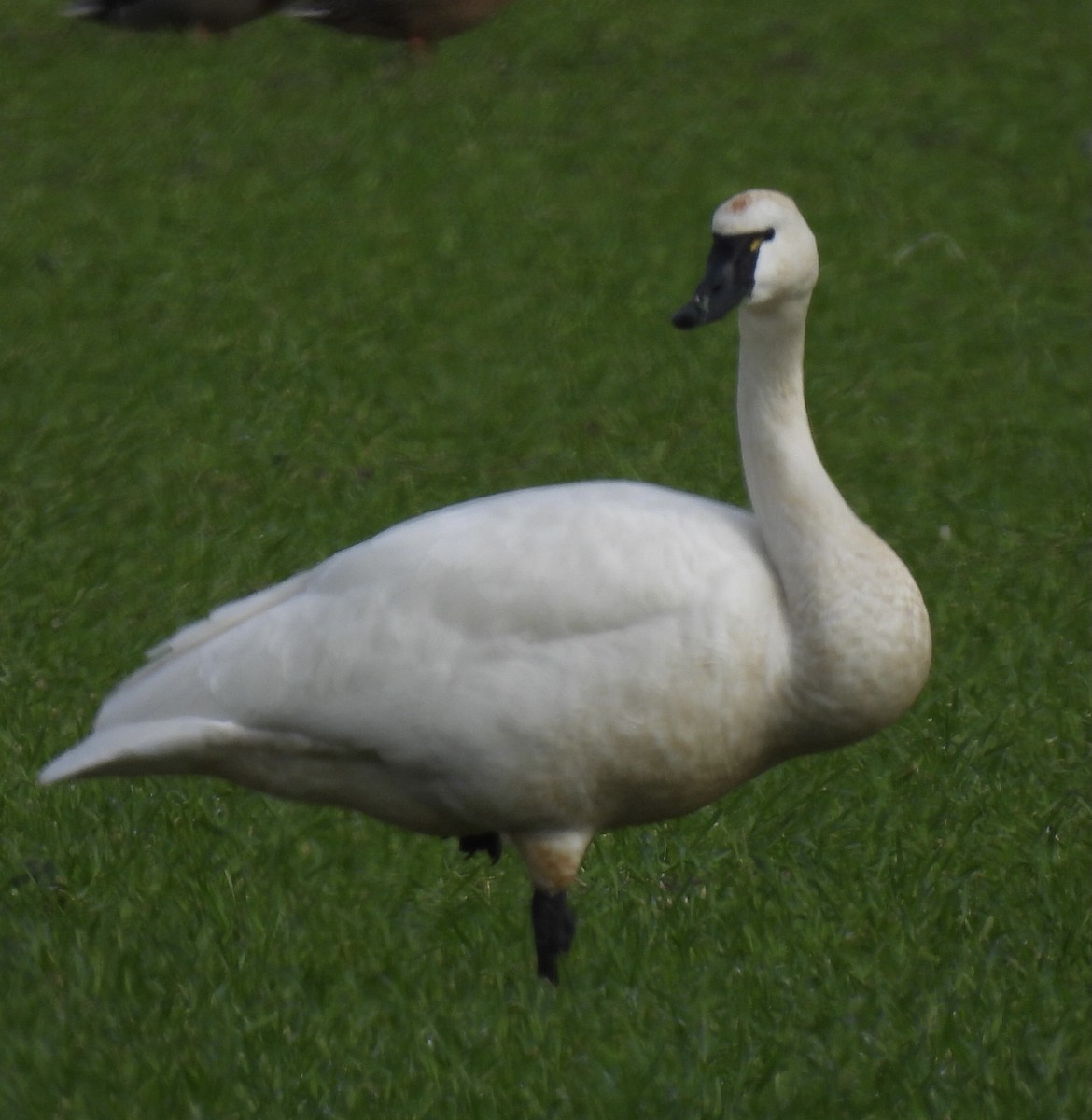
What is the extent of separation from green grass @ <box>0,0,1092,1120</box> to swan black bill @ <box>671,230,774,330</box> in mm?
1228

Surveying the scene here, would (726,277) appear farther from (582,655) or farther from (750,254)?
(582,655)

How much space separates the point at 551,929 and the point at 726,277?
4.07ft

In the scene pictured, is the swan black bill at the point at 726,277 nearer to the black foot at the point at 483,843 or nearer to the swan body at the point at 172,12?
the black foot at the point at 483,843

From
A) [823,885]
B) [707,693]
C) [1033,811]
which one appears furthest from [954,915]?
[707,693]

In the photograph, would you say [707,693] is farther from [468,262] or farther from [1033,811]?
[468,262]

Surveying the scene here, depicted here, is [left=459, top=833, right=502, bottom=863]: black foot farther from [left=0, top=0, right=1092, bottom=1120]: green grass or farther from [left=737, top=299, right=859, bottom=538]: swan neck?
[left=737, top=299, right=859, bottom=538]: swan neck

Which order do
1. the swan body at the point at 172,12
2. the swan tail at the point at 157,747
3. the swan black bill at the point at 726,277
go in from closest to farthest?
1. the swan black bill at the point at 726,277
2. the swan tail at the point at 157,747
3. the swan body at the point at 172,12

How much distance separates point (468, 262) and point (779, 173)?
72.8 inches

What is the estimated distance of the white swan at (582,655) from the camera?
3.76 meters

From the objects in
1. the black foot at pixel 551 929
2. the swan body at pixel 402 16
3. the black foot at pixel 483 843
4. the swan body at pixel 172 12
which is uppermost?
the black foot at pixel 551 929

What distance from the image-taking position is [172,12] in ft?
40.5

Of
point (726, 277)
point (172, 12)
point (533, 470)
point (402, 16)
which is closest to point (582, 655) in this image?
point (726, 277)

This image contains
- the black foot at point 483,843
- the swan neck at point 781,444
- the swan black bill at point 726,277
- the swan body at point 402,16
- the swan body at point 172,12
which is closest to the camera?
the swan black bill at point 726,277


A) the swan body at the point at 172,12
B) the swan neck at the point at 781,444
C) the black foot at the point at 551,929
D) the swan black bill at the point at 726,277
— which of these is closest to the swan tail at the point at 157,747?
the black foot at the point at 551,929
